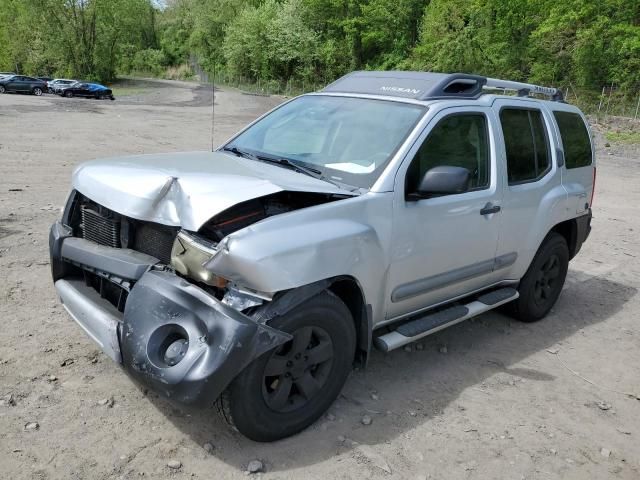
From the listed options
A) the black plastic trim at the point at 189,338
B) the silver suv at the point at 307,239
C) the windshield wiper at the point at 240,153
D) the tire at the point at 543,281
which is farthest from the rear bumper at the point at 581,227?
the black plastic trim at the point at 189,338

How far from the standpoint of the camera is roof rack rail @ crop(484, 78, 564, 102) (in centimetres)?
482

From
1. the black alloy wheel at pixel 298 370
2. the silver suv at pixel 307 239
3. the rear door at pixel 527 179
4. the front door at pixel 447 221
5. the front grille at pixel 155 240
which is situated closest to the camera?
the silver suv at pixel 307 239

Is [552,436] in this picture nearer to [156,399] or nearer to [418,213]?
[418,213]

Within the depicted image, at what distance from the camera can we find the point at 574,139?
5461mm

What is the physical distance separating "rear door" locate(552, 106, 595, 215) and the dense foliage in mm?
29487

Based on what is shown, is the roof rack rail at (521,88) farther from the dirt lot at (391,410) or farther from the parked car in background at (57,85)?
the parked car in background at (57,85)

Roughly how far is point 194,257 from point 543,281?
3.58 m

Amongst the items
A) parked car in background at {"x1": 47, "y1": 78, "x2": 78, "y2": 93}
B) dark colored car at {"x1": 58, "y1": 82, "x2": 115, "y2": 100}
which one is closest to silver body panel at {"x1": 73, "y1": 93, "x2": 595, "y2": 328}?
dark colored car at {"x1": 58, "y1": 82, "x2": 115, "y2": 100}

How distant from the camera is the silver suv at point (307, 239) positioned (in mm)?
2918

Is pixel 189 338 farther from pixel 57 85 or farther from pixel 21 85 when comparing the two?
pixel 57 85

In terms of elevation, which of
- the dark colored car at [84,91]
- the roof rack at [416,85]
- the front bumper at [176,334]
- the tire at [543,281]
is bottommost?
the dark colored car at [84,91]

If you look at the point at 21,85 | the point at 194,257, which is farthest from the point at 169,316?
the point at 21,85

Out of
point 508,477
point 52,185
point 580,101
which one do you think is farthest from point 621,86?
point 508,477

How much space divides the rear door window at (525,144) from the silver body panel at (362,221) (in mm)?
93
